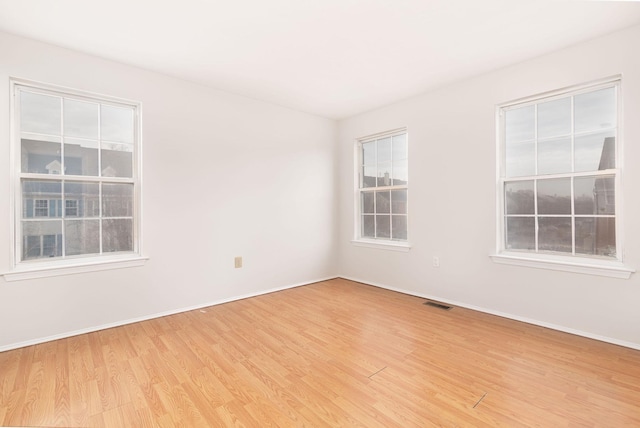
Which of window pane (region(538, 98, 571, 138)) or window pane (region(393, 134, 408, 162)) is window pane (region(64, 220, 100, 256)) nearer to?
window pane (region(393, 134, 408, 162))

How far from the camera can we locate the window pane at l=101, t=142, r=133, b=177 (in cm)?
303

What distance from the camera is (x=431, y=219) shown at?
3787mm

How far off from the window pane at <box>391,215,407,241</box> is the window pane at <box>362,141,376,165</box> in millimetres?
954

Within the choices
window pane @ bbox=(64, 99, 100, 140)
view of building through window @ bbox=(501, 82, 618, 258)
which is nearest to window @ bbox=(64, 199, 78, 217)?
window pane @ bbox=(64, 99, 100, 140)

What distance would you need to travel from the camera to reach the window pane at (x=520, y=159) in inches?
121

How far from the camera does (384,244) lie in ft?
14.1

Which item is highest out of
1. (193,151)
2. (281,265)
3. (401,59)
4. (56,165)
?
(401,59)

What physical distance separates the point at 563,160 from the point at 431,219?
1417 millimetres

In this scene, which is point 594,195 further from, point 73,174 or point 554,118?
point 73,174

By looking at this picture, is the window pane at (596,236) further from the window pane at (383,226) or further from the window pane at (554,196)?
the window pane at (383,226)

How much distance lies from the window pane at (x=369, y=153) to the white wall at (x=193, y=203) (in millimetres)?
551

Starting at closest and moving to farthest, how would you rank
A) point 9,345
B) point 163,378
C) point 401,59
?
point 163,378, point 9,345, point 401,59

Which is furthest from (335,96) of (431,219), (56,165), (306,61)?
(56,165)

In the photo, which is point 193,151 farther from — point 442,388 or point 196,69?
point 442,388
